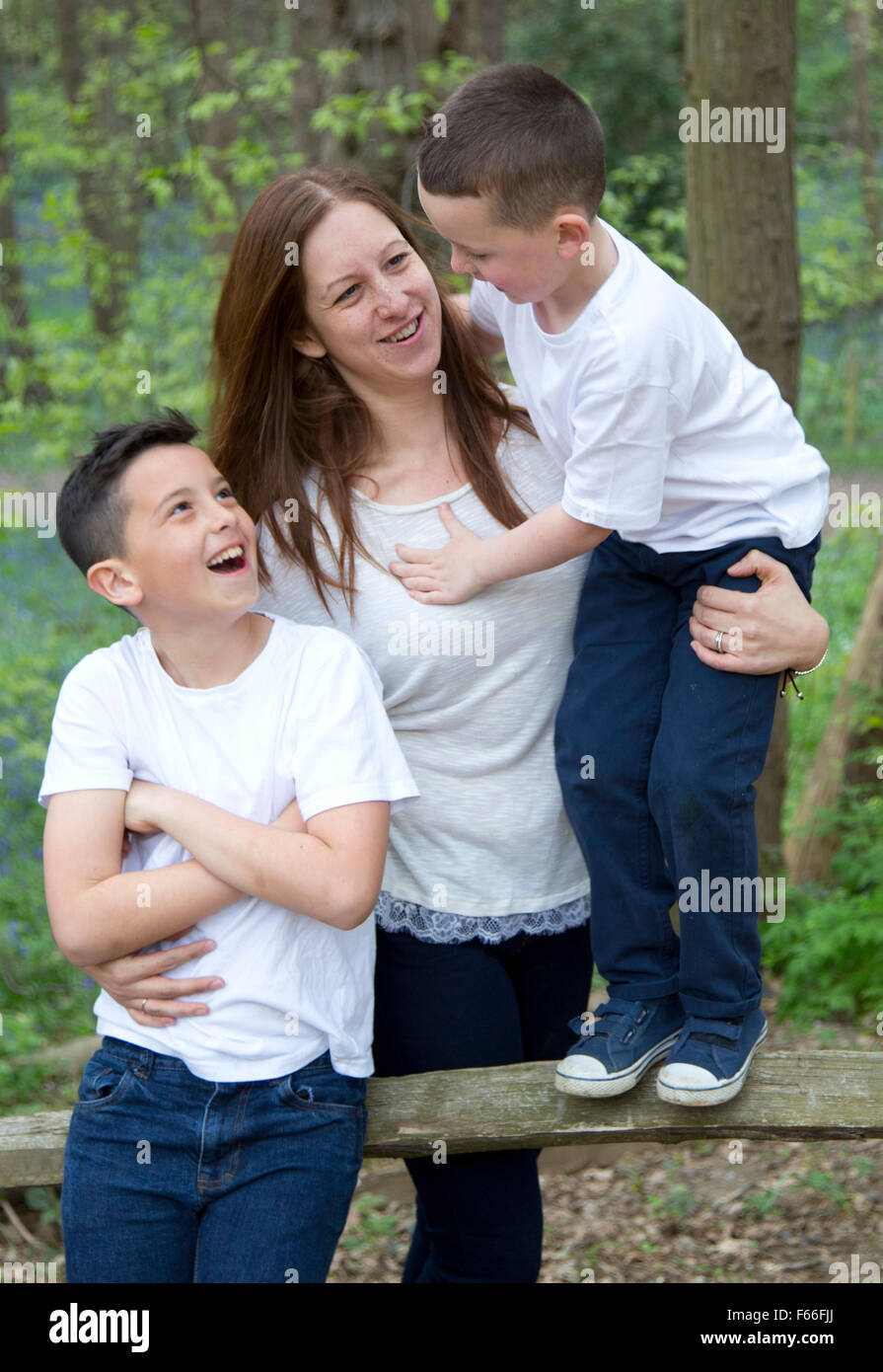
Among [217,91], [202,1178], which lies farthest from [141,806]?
[217,91]

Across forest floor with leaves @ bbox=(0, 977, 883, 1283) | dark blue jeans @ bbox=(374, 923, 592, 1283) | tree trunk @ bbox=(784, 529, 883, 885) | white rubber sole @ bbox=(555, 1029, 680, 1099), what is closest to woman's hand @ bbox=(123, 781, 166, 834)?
dark blue jeans @ bbox=(374, 923, 592, 1283)

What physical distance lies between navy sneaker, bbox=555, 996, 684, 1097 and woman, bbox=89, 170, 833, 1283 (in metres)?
0.16

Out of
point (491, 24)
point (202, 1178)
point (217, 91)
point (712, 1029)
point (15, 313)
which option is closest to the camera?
point (202, 1178)

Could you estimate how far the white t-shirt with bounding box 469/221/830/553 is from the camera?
1801 millimetres

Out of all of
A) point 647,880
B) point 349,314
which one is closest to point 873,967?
point 647,880

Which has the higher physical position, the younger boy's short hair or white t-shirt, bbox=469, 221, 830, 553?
the younger boy's short hair

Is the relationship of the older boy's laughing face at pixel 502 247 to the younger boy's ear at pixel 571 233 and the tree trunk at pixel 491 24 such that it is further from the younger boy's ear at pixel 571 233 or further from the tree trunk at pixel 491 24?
the tree trunk at pixel 491 24

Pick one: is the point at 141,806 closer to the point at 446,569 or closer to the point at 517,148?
the point at 446,569

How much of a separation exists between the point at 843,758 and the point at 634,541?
8.27 ft

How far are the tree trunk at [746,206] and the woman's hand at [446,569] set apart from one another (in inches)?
66.0

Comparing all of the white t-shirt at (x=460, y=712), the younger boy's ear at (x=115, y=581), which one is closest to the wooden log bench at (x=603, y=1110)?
the white t-shirt at (x=460, y=712)

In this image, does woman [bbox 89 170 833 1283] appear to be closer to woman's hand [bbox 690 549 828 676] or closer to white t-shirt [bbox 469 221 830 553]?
woman's hand [bbox 690 549 828 676]

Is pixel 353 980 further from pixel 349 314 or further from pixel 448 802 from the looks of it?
pixel 349 314

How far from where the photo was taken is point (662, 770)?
6.37 feet
